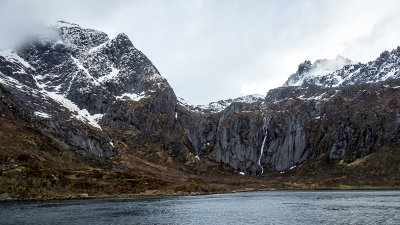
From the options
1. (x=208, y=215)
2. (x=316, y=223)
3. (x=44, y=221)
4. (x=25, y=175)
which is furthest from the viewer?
(x=25, y=175)

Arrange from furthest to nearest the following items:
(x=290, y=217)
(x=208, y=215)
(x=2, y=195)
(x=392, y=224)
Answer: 1. (x=2, y=195)
2. (x=208, y=215)
3. (x=290, y=217)
4. (x=392, y=224)

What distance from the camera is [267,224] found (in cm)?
9438

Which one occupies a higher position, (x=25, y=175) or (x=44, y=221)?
(x=25, y=175)

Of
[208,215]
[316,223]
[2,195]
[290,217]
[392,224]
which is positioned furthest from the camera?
[2,195]

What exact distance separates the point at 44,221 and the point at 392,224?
96.2 metres

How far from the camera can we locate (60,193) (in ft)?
648

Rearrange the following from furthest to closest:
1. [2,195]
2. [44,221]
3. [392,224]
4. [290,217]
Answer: [2,195], [290,217], [44,221], [392,224]

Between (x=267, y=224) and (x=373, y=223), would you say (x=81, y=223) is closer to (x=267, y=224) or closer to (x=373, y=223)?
(x=267, y=224)

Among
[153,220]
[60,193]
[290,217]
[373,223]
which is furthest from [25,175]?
[373,223]

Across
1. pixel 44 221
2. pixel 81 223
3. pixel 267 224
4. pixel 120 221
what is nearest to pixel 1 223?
pixel 44 221

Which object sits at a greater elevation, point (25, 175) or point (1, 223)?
point (25, 175)

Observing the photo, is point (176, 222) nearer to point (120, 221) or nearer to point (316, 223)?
point (120, 221)

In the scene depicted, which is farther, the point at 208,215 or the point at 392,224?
the point at 208,215

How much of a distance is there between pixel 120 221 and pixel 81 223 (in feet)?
37.4
